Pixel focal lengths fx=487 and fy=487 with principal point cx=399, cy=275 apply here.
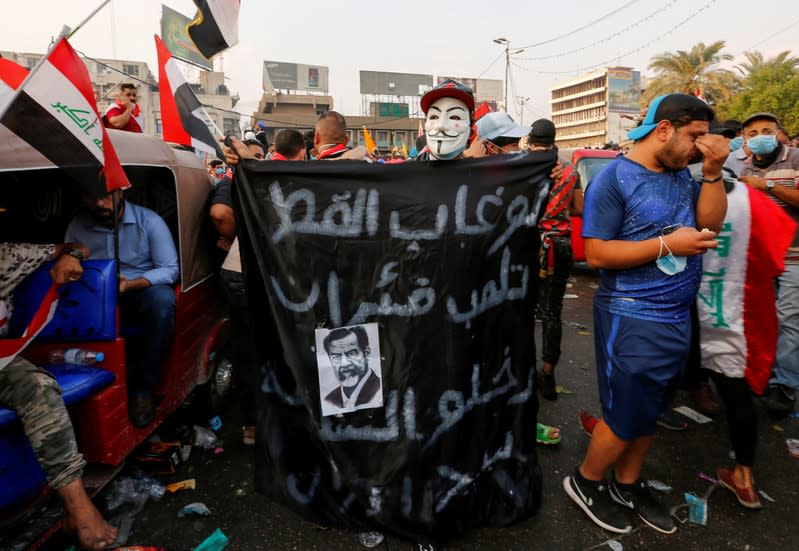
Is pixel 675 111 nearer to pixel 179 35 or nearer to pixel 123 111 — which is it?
pixel 179 35

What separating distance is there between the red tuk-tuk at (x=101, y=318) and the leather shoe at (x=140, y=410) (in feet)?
0.18

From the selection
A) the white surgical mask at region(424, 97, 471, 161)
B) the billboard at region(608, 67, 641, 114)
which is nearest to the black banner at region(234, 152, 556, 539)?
the white surgical mask at region(424, 97, 471, 161)

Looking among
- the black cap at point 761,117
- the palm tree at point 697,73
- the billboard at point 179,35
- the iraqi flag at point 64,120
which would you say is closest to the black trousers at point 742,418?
the black cap at point 761,117

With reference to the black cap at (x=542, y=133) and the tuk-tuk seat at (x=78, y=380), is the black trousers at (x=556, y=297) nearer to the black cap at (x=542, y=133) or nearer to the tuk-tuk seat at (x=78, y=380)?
the black cap at (x=542, y=133)

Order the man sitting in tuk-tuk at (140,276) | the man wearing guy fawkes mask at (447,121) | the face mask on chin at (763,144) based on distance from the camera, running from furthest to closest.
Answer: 1. the face mask on chin at (763,144)
2. the man sitting in tuk-tuk at (140,276)
3. the man wearing guy fawkes mask at (447,121)

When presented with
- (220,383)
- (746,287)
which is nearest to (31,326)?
(220,383)

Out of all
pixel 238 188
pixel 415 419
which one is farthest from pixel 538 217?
pixel 238 188

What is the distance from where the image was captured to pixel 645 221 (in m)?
2.29

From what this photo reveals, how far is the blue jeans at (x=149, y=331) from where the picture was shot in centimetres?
293

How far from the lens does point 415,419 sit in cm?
240

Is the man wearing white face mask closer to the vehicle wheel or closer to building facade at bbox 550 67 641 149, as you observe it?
the vehicle wheel

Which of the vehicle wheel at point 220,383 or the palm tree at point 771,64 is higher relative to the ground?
the palm tree at point 771,64

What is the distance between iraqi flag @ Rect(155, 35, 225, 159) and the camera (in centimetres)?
256

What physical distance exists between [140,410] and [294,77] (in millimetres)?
83173
